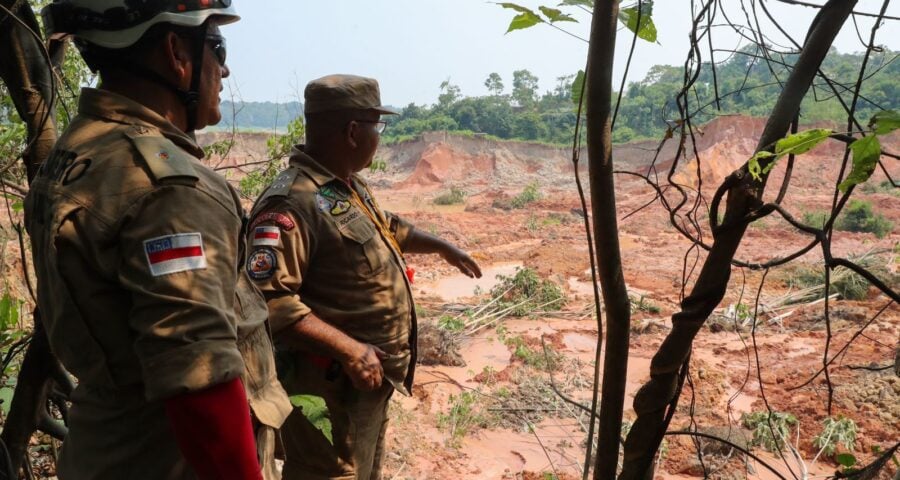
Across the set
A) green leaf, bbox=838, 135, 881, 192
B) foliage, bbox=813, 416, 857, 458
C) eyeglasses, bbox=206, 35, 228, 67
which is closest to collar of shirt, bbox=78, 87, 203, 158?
eyeglasses, bbox=206, 35, 228, 67

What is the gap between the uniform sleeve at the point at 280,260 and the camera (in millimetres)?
1917

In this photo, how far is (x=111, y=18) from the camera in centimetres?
110

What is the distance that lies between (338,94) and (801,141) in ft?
5.48

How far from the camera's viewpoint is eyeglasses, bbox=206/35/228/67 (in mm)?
1245

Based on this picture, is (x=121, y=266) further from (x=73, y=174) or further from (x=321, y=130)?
(x=321, y=130)

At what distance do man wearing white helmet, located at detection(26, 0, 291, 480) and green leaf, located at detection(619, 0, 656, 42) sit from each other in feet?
2.60

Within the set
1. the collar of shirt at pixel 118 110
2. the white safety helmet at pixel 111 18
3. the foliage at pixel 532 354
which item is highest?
the white safety helmet at pixel 111 18

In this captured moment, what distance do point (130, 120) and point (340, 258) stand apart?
103 cm

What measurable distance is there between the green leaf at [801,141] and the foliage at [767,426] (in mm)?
4521

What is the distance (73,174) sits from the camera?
1.04m

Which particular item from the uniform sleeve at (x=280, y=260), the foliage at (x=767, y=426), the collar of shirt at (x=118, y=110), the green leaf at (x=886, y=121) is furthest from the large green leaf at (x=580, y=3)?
the foliage at (x=767, y=426)

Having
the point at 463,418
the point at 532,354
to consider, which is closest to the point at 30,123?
the point at 463,418

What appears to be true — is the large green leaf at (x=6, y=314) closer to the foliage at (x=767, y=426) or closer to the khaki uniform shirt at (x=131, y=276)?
the khaki uniform shirt at (x=131, y=276)

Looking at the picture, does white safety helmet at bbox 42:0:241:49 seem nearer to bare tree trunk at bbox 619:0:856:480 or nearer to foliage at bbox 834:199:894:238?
bare tree trunk at bbox 619:0:856:480
